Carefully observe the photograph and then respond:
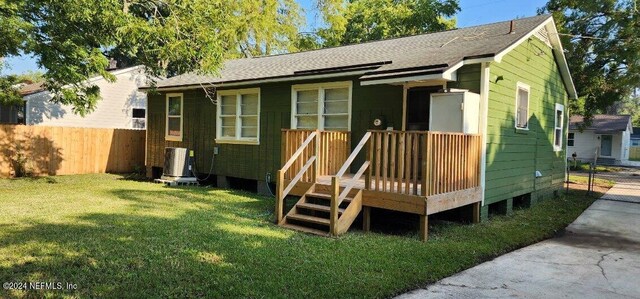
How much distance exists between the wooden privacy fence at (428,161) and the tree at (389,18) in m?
19.2

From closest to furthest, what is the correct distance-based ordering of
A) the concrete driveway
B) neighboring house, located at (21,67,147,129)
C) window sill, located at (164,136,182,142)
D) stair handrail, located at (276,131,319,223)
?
the concrete driveway → stair handrail, located at (276,131,319,223) → window sill, located at (164,136,182,142) → neighboring house, located at (21,67,147,129)

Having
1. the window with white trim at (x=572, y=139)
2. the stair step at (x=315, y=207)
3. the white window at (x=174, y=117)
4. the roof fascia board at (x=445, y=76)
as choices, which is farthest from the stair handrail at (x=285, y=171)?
the window with white trim at (x=572, y=139)

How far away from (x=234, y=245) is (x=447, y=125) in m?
3.99

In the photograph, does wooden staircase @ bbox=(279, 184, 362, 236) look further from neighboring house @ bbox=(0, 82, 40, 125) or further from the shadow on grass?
neighboring house @ bbox=(0, 82, 40, 125)

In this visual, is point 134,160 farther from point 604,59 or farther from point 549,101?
point 604,59

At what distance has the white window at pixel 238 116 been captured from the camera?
10.6 metres

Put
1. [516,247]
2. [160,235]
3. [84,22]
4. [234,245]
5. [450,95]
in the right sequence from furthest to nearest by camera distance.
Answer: [84,22] → [450,95] → [516,247] → [160,235] → [234,245]

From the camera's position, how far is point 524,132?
29.7 feet

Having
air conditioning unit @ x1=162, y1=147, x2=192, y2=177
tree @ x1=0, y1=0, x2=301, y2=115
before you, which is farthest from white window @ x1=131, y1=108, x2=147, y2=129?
tree @ x1=0, y1=0, x2=301, y2=115

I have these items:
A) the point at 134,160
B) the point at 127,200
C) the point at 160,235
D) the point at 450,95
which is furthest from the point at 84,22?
the point at 134,160

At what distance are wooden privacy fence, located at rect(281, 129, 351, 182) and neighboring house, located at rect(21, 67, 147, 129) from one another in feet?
39.2

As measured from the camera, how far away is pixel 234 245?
5094 mm

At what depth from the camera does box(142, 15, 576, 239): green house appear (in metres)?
6.27

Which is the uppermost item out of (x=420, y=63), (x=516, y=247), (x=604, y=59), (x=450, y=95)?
(x=604, y=59)
